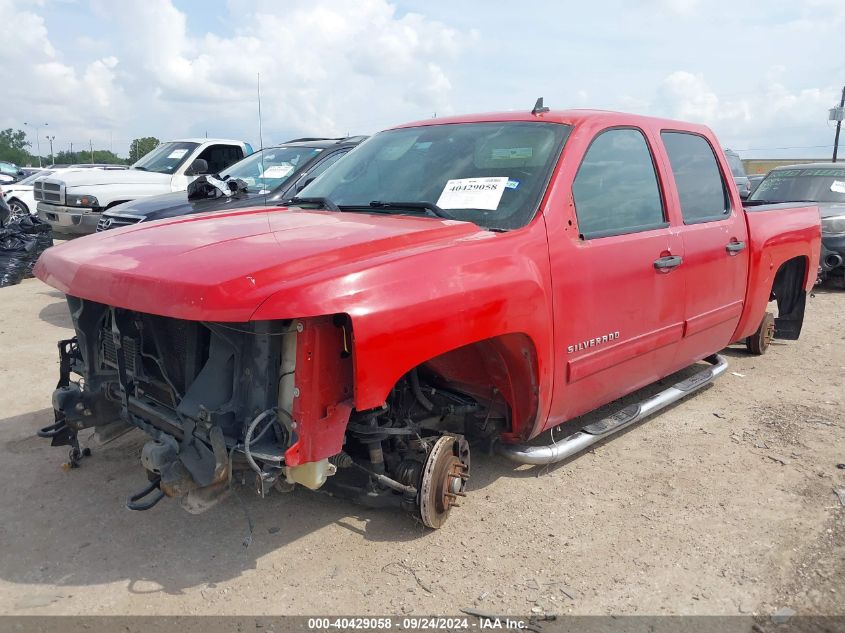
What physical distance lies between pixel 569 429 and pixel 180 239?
2.56 m

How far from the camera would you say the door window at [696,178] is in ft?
13.8

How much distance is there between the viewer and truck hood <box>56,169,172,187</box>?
9.41 meters

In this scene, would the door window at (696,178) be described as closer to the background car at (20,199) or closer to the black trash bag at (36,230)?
the black trash bag at (36,230)

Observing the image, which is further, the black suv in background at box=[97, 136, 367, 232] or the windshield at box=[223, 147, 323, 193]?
the windshield at box=[223, 147, 323, 193]

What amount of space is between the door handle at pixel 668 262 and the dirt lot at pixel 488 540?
3.53ft

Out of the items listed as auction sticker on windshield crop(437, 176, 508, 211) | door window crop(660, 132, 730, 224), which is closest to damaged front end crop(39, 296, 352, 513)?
auction sticker on windshield crop(437, 176, 508, 211)

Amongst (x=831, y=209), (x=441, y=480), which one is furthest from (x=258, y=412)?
(x=831, y=209)

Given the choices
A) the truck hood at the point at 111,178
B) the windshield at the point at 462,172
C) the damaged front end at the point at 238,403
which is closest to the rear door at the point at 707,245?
the windshield at the point at 462,172

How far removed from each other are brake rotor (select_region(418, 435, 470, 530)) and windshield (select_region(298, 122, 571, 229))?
102cm

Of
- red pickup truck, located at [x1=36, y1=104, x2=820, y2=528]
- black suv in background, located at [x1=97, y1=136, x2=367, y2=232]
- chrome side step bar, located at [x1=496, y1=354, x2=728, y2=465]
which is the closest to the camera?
red pickup truck, located at [x1=36, y1=104, x2=820, y2=528]

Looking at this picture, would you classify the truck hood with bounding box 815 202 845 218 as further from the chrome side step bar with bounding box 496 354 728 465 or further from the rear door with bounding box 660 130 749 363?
the chrome side step bar with bounding box 496 354 728 465

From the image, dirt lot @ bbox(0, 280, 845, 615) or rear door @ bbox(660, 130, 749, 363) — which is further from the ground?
rear door @ bbox(660, 130, 749, 363)

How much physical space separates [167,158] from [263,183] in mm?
4051

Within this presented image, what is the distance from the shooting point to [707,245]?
421 cm
